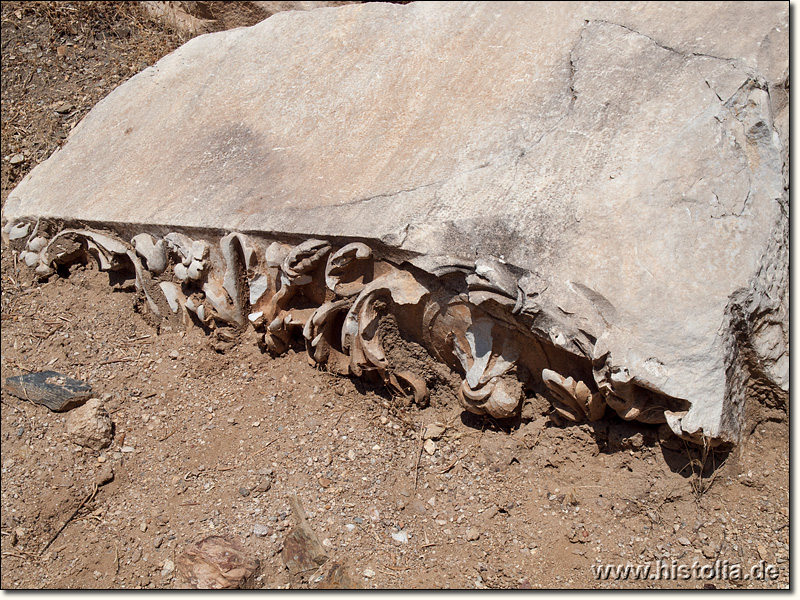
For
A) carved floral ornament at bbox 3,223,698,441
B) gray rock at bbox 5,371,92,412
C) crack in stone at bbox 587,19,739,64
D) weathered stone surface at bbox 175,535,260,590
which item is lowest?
weathered stone surface at bbox 175,535,260,590

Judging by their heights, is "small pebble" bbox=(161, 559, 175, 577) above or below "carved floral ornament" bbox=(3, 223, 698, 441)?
below

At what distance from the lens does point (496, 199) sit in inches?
83.1

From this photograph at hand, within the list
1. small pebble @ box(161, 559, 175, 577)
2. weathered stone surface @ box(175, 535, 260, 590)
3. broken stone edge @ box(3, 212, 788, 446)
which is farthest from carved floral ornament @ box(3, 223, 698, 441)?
small pebble @ box(161, 559, 175, 577)

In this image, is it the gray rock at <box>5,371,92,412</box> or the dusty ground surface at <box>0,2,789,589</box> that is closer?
the dusty ground surface at <box>0,2,789,589</box>

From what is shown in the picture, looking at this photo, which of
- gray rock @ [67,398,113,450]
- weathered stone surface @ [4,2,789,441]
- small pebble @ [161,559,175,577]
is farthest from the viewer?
gray rock @ [67,398,113,450]

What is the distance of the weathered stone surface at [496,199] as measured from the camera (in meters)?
1.88

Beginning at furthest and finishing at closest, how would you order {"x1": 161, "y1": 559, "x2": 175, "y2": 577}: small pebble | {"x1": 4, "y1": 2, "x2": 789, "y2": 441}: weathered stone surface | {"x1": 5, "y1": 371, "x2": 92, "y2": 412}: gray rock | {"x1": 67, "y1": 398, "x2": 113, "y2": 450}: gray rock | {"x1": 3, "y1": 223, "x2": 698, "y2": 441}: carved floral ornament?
{"x1": 5, "y1": 371, "x2": 92, "y2": 412}: gray rock → {"x1": 67, "y1": 398, "x2": 113, "y2": 450}: gray rock → {"x1": 161, "y1": 559, "x2": 175, "y2": 577}: small pebble → {"x1": 3, "y1": 223, "x2": 698, "y2": 441}: carved floral ornament → {"x1": 4, "y1": 2, "x2": 789, "y2": 441}: weathered stone surface

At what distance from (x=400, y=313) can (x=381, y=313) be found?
7 centimetres

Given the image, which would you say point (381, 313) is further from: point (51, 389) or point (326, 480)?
point (51, 389)

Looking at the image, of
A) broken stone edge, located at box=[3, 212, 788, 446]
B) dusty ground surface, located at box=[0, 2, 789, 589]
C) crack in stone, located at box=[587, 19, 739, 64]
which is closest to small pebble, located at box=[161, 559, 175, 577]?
dusty ground surface, located at box=[0, 2, 789, 589]

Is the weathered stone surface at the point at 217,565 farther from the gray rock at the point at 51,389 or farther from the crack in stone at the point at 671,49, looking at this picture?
the crack in stone at the point at 671,49

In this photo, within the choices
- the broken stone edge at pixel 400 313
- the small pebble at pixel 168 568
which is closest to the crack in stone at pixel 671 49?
the broken stone edge at pixel 400 313

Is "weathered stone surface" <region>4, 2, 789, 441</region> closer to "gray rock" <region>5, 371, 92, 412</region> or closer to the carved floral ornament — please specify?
the carved floral ornament

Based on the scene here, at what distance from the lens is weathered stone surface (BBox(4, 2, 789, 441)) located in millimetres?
1878
